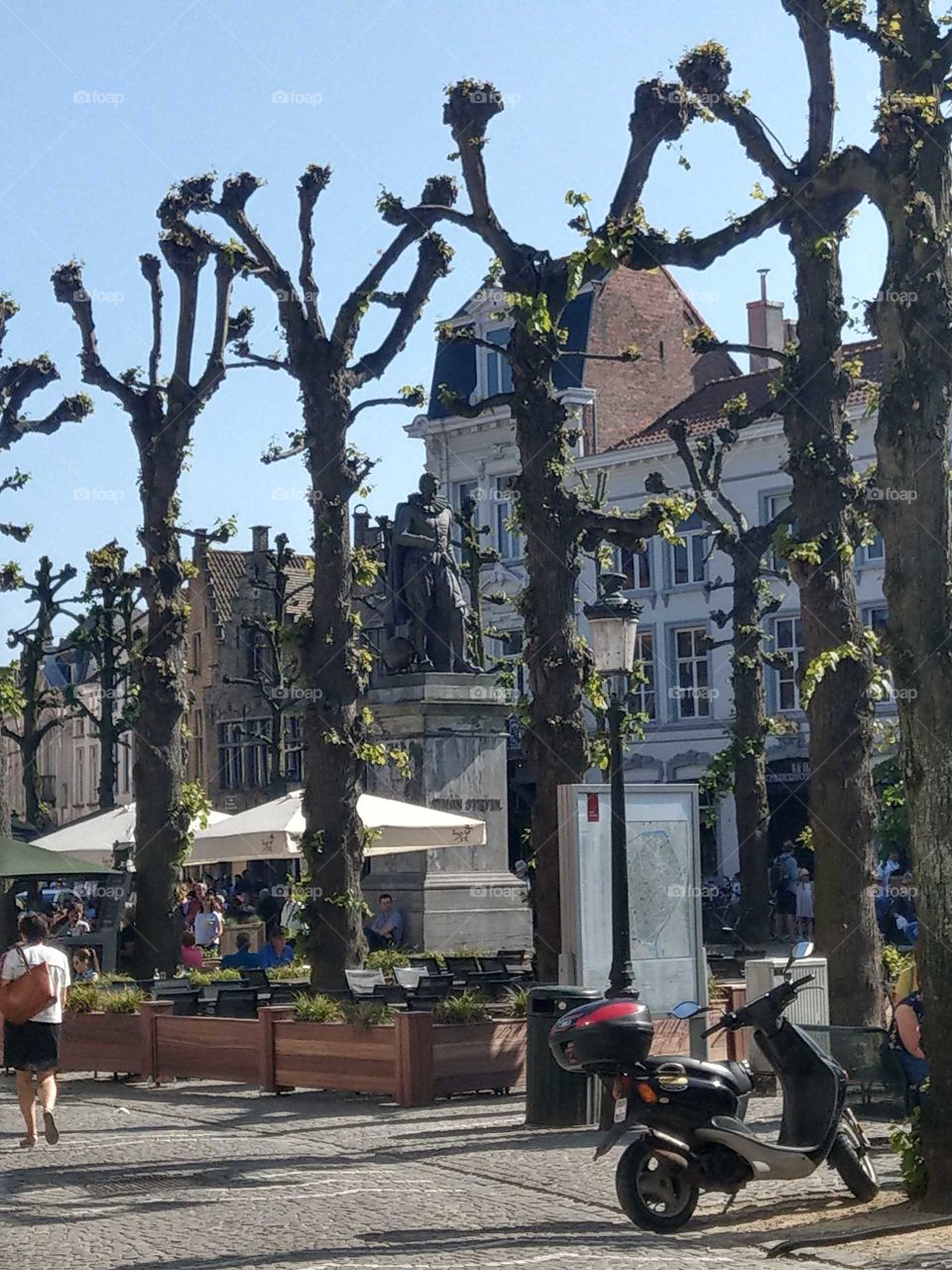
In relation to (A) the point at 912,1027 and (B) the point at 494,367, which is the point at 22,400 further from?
(B) the point at 494,367

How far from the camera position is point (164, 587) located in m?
23.0

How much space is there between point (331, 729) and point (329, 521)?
214 centimetres

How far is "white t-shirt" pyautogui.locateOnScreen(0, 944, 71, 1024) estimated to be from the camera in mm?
14273

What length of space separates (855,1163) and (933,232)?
473 cm

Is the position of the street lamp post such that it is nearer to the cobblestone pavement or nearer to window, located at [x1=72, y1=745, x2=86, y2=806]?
the cobblestone pavement

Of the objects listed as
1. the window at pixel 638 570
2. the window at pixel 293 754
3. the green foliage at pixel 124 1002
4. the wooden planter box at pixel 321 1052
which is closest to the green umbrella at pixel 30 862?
the green foliage at pixel 124 1002

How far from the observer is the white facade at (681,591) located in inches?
1970

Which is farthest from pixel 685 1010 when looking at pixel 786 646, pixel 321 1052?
pixel 786 646

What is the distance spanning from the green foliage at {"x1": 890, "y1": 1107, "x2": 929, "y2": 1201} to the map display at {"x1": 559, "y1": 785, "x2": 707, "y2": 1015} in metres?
5.48

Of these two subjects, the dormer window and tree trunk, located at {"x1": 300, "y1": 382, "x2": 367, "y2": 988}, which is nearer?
tree trunk, located at {"x1": 300, "y1": 382, "x2": 367, "y2": 988}

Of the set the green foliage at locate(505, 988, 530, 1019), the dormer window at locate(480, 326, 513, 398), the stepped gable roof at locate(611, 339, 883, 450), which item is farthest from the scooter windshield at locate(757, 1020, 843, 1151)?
the dormer window at locate(480, 326, 513, 398)

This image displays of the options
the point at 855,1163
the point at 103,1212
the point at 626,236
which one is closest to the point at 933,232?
the point at 626,236

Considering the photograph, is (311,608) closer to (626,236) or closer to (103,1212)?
(626,236)

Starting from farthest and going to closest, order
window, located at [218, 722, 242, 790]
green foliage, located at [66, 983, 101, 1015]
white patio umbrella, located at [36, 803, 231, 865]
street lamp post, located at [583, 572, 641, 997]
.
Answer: window, located at [218, 722, 242, 790]
white patio umbrella, located at [36, 803, 231, 865]
green foliage, located at [66, 983, 101, 1015]
street lamp post, located at [583, 572, 641, 997]
